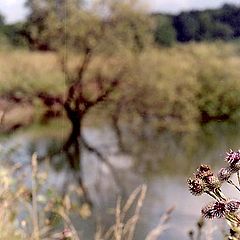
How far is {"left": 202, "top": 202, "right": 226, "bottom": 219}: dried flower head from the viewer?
0.64 m

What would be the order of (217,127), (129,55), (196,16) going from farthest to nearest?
1. (129,55)
2. (196,16)
3. (217,127)

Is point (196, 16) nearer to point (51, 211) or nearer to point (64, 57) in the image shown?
point (64, 57)

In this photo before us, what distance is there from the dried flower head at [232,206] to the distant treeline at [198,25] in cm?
181

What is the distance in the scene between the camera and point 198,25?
249cm

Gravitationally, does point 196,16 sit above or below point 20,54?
above

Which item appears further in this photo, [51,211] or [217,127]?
[51,211]

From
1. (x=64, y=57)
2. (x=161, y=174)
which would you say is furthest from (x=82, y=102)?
(x=161, y=174)

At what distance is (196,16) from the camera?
2.47 m

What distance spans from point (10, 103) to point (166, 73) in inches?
23.0

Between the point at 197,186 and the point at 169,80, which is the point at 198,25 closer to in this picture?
the point at 169,80

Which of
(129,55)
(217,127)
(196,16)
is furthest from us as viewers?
(129,55)

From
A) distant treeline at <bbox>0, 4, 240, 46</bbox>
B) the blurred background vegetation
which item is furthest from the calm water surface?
distant treeline at <bbox>0, 4, 240, 46</bbox>

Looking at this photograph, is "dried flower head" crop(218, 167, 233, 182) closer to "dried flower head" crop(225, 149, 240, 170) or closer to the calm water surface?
"dried flower head" crop(225, 149, 240, 170)

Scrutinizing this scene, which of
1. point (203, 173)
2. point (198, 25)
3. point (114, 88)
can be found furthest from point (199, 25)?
point (203, 173)
